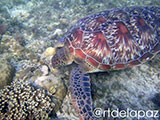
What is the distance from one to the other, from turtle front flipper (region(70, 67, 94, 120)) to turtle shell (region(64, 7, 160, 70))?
0.41 metres

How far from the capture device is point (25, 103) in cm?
207

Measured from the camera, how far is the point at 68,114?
2164 mm

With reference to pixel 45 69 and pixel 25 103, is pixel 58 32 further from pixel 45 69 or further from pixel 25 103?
pixel 25 103

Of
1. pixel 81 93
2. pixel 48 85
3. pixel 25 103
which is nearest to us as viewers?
pixel 25 103

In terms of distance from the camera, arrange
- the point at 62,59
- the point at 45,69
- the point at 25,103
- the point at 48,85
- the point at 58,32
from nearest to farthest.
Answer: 1. the point at 25,103
2. the point at 48,85
3. the point at 62,59
4. the point at 45,69
5. the point at 58,32

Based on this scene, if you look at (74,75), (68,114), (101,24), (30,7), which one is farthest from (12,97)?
(30,7)

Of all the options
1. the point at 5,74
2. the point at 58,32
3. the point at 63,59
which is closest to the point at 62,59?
the point at 63,59

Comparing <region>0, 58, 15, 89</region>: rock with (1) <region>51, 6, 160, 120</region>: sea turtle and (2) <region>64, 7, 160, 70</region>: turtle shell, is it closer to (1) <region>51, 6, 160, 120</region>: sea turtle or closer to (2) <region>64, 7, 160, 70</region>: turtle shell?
(1) <region>51, 6, 160, 120</region>: sea turtle

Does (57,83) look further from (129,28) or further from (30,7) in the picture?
(30,7)

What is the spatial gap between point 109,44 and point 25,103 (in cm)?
229

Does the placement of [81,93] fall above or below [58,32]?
below

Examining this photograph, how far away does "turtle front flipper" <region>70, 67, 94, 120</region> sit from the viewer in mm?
1994

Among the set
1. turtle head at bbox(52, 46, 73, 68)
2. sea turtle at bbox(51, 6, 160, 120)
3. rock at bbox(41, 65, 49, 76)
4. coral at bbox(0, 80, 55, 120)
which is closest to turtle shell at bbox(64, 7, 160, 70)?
sea turtle at bbox(51, 6, 160, 120)

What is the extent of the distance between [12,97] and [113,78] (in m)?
2.39
